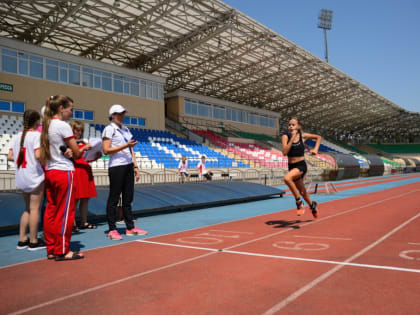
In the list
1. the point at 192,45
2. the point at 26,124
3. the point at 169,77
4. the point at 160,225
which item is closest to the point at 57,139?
the point at 26,124

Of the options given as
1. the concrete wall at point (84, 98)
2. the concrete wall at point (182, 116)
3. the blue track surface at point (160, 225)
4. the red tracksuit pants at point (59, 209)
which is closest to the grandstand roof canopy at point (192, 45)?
the concrete wall at point (182, 116)

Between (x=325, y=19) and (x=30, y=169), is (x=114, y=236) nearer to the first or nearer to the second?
(x=30, y=169)

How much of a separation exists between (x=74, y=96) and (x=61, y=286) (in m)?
25.6

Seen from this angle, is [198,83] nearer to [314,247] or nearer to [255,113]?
[255,113]

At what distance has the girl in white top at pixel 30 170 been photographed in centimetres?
486

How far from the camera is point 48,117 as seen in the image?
4.53 metres

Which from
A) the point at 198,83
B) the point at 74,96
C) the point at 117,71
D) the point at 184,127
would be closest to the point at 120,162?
the point at 74,96

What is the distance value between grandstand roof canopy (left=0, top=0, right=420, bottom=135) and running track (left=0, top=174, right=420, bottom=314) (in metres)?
20.5

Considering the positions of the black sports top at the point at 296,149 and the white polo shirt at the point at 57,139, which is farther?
the black sports top at the point at 296,149

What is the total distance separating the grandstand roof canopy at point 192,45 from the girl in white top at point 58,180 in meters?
19.6

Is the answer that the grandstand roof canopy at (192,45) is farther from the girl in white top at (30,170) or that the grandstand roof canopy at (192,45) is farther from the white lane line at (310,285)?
the white lane line at (310,285)

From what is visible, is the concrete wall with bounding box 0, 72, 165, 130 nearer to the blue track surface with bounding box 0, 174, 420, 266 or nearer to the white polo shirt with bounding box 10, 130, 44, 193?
the blue track surface with bounding box 0, 174, 420, 266

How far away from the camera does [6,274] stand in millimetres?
3967

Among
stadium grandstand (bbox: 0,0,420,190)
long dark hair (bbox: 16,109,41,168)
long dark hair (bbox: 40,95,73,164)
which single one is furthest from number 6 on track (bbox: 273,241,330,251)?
stadium grandstand (bbox: 0,0,420,190)
